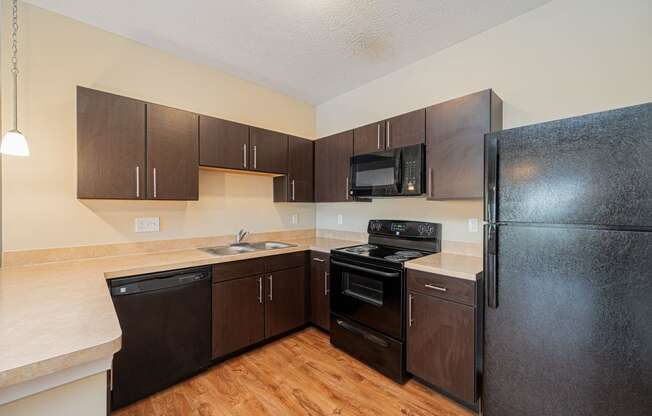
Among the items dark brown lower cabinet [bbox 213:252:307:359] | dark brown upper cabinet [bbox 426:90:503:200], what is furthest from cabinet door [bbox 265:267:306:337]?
dark brown upper cabinet [bbox 426:90:503:200]

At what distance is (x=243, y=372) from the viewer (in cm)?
211

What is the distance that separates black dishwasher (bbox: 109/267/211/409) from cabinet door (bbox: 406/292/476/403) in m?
1.57

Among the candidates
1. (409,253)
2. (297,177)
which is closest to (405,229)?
(409,253)

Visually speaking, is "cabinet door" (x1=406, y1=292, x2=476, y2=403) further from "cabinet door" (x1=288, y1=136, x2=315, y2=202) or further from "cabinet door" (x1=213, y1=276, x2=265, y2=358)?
"cabinet door" (x1=288, y1=136, x2=315, y2=202)

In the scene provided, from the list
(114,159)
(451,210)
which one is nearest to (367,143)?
(451,210)

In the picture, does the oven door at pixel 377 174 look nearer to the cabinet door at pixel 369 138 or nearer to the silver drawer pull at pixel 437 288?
the cabinet door at pixel 369 138

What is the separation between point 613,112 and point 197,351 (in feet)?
9.25

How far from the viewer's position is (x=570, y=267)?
1.23 meters

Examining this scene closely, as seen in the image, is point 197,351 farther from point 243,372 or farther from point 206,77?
point 206,77

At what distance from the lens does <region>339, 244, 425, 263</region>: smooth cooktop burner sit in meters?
2.13

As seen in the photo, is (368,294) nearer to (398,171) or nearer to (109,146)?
(398,171)

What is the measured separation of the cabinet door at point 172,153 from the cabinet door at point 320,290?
1286mm

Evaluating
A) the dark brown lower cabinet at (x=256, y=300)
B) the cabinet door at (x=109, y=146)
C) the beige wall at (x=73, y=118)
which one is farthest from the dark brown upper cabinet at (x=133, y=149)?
the dark brown lower cabinet at (x=256, y=300)

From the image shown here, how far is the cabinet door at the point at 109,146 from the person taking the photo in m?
1.77
